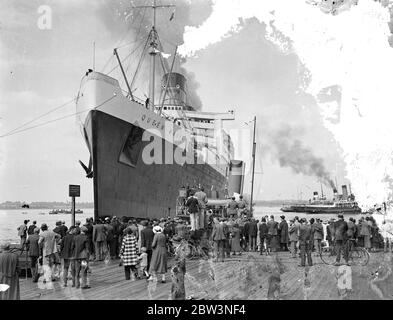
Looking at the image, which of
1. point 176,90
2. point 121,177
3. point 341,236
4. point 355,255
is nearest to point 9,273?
point 341,236

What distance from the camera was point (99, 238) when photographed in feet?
43.2

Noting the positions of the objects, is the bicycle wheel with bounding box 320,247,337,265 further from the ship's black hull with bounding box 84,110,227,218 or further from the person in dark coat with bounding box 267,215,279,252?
the ship's black hull with bounding box 84,110,227,218

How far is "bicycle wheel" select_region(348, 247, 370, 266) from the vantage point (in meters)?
12.7

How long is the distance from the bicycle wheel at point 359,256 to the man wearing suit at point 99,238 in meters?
7.83

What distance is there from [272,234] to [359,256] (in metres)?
3.26

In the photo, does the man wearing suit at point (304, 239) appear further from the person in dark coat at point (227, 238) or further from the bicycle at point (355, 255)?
the person in dark coat at point (227, 238)

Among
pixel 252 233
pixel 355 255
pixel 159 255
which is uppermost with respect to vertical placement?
pixel 159 255

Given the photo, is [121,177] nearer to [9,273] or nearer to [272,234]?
[272,234]

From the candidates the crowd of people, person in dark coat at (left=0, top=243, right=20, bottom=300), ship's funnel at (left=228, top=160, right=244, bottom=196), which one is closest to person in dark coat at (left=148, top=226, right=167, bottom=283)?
the crowd of people

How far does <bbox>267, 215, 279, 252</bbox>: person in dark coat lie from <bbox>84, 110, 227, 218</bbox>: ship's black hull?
11206mm

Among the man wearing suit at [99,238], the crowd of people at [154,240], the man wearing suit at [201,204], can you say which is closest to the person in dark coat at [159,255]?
the crowd of people at [154,240]
